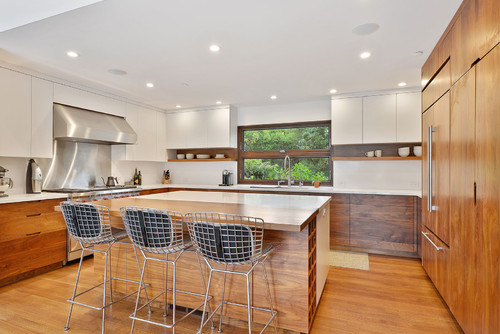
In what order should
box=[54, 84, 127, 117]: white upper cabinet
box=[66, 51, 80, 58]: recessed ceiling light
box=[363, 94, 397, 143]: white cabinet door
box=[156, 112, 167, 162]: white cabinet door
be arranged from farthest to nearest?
box=[156, 112, 167, 162]: white cabinet door
box=[363, 94, 397, 143]: white cabinet door
box=[54, 84, 127, 117]: white upper cabinet
box=[66, 51, 80, 58]: recessed ceiling light

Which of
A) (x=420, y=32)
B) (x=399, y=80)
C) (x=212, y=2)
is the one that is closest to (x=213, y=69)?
(x=212, y=2)

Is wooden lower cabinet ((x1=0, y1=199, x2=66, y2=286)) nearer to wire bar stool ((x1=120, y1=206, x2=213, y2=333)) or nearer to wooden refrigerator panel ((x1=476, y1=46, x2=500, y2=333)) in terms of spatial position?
wire bar stool ((x1=120, y1=206, x2=213, y2=333))

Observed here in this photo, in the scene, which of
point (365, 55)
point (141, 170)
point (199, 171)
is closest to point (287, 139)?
point (199, 171)

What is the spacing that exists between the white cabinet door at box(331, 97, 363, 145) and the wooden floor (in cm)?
204

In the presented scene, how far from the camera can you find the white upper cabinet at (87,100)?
146 inches

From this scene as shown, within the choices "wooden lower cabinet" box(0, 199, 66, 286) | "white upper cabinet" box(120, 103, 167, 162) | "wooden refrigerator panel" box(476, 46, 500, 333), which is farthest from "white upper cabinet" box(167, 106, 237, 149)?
"wooden refrigerator panel" box(476, 46, 500, 333)

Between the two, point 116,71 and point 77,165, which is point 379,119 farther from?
point 77,165

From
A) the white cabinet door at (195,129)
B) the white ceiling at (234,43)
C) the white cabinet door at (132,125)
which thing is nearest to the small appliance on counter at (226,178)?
the white cabinet door at (195,129)

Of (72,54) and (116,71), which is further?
(116,71)

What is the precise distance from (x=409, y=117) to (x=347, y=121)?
0.86m

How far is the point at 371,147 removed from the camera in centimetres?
457

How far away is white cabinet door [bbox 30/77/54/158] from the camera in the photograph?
3.39 m

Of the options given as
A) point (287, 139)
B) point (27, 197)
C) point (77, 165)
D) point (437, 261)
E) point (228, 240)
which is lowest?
point (437, 261)

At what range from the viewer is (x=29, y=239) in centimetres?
306
